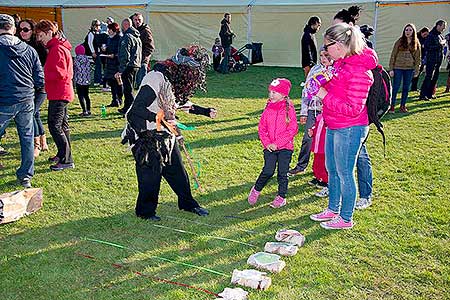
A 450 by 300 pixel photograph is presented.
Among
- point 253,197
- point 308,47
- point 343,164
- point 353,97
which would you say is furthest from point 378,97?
point 308,47

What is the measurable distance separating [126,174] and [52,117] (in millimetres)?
1152

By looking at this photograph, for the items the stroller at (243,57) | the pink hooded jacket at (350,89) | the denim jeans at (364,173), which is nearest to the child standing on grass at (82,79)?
the denim jeans at (364,173)

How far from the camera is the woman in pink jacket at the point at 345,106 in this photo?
4.13 m

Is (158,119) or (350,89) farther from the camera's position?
(158,119)

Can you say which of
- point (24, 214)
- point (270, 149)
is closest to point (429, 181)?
point (270, 149)

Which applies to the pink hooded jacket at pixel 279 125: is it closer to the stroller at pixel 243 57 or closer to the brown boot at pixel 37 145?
the brown boot at pixel 37 145

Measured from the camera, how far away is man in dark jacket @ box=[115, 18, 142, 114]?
914 cm

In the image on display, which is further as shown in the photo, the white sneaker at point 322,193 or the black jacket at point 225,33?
the black jacket at point 225,33

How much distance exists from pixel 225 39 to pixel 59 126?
32.4 feet

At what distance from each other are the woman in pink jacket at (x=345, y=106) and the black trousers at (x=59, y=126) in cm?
341

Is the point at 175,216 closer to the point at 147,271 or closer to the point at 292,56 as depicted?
the point at 147,271

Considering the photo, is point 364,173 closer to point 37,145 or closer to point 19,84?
point 19,84

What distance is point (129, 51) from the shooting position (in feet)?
30.1

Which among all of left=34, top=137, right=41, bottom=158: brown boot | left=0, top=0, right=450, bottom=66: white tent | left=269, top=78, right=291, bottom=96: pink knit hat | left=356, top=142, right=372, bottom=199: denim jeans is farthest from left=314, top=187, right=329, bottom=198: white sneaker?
left=0, top=0, right=450, bottom=66: white tent
